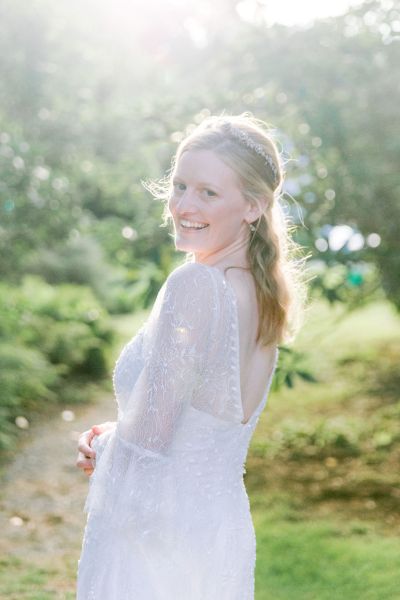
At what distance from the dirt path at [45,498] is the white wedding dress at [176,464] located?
3190 millimetres

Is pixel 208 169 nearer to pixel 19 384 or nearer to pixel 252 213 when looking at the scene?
pixel 252 213

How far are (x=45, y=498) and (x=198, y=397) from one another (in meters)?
4.70

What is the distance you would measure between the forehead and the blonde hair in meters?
0.01

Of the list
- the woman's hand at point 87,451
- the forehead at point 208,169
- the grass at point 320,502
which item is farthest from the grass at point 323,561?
the forehead at point 208,169

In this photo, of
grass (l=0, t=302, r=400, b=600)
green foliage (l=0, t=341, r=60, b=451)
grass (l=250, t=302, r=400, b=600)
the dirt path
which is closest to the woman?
grass (l=0, t=302, r=400, b=600)

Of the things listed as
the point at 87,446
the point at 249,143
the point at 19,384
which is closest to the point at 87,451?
the point at 87,446

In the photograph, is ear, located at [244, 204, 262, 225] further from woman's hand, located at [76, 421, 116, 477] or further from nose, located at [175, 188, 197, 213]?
woman's hand, located at [76, 421, 116, 477]

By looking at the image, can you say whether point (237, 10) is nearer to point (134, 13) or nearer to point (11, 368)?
point (11, 368)

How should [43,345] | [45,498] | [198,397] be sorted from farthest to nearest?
[43,345], [45,498], [198,397]

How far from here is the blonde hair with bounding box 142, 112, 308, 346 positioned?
6.58 ft

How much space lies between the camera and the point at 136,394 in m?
1.90

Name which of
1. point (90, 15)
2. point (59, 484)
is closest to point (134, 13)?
point (90, 15)

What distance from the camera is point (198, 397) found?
6.39 feet

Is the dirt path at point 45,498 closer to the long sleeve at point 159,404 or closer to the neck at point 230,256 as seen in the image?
the long sleeve at point 159,404
